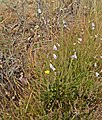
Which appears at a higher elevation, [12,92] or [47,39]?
[47,39]

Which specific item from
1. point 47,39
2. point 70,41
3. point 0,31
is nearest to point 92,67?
point 70,41

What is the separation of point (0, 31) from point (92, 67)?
913 mm

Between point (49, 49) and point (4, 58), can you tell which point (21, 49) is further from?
point (49, 49)

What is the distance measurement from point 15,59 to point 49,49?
1.10 ft

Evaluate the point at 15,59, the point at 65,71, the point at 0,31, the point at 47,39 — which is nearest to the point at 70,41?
the point at 47,39

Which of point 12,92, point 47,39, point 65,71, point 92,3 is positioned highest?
point 92,3

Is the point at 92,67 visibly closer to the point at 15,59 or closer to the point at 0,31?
the point at 15,59

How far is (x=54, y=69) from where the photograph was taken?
198 cm

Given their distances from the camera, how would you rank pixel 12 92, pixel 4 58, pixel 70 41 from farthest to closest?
pixel 4 58 → pixel 70 41 → pixel 12 92

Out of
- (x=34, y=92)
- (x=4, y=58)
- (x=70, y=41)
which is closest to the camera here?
(x=34, y=92)

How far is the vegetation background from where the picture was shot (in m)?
1.97

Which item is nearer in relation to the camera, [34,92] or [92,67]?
[34,92]

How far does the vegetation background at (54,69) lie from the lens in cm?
197

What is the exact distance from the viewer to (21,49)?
260 centimetres
